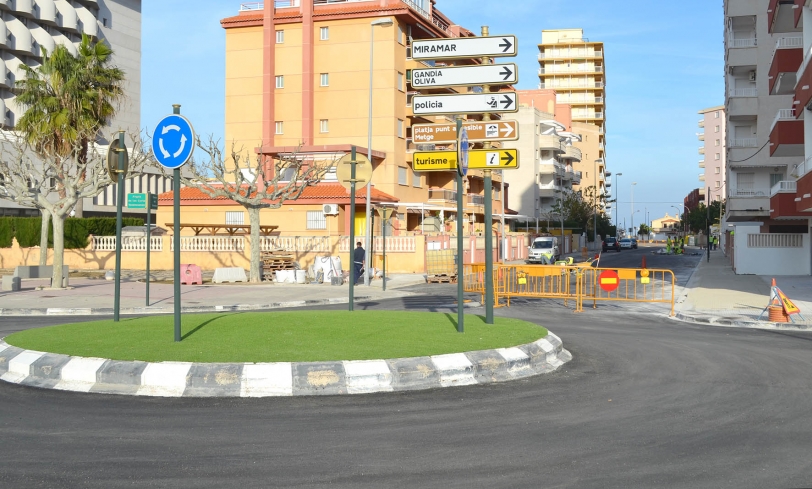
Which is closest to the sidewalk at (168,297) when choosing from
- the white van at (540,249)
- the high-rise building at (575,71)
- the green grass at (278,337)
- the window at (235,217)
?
the green grass at (278,337)

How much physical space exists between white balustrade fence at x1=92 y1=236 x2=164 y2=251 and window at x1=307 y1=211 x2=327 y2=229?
8.49 metres

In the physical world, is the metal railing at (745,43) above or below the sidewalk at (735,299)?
above

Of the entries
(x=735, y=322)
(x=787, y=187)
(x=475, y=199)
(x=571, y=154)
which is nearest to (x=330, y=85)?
(x=475, y=199)

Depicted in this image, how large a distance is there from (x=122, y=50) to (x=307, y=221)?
1716 inches

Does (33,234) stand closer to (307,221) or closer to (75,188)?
(307,221)

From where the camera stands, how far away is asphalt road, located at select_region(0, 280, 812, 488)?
17.5 feet

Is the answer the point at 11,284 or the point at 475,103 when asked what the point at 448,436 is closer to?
the point at 475,103

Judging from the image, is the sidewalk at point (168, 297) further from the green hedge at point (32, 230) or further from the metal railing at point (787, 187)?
the metal railing at point (787, 187)

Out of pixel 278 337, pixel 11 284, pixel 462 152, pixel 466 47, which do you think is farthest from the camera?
pixel 11 284

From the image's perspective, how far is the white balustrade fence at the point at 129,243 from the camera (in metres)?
40.6

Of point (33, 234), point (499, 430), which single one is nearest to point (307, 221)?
point (33, 234)

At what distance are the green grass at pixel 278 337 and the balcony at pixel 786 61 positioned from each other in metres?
24.7

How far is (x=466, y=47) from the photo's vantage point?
520 inches

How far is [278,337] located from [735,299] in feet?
55.1
